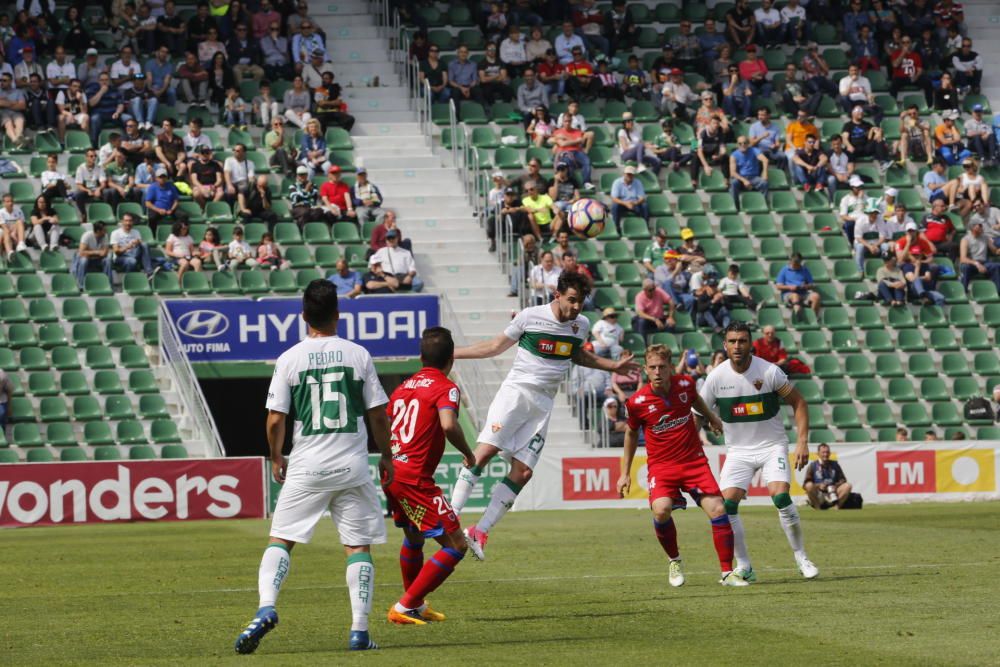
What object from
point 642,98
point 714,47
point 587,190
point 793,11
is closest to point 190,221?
point 587,190

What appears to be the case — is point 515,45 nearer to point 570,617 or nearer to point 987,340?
point 987,340

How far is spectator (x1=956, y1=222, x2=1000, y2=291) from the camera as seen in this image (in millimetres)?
31109

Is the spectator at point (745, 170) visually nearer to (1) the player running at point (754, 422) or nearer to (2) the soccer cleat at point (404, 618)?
(1) the player running at point (754, 422)

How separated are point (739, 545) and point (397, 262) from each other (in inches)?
649

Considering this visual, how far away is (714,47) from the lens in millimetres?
35438

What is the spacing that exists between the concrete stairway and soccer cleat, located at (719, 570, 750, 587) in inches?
576

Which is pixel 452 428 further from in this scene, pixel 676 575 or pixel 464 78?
pixel 464 78

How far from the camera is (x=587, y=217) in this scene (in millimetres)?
30031

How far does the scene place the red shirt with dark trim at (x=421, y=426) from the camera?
34.4 ft

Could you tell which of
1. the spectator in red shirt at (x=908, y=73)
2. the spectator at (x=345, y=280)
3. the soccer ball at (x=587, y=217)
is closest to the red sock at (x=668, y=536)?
the spectator at (x=345, y=280)

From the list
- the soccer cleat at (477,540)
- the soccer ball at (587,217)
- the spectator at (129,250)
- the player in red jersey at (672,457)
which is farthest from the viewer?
the soccer ball at (587,217)

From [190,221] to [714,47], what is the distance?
12.9m

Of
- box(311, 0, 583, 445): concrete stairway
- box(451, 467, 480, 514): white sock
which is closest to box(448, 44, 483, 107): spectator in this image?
box(311, 0, 583, 445): concrete stairway

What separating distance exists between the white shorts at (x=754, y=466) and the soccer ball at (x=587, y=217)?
55.2 ft
